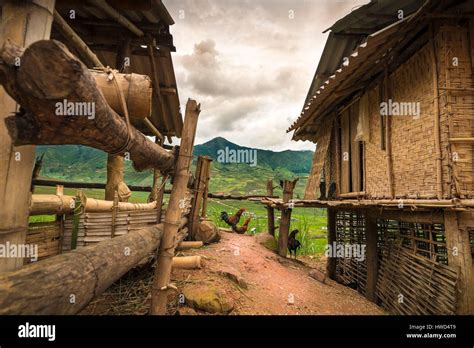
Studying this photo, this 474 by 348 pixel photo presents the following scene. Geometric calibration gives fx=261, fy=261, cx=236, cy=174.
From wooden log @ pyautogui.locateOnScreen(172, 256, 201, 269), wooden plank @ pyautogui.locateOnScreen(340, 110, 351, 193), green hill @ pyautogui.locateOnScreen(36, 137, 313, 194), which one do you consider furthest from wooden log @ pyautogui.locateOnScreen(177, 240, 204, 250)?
green hill @ pyautogui.locateOnScreen(36, 137, 313, 194)

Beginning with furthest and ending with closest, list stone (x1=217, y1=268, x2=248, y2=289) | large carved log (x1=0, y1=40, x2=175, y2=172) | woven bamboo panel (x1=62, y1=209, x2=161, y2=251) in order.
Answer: stone (x1=217, y1=268, x2=248, y2=289) → woven bamboo panel (x1=62, y1=209, x2=161, y2=251) → large carved log (x1=0, y1=40, x2=175, y2=172)

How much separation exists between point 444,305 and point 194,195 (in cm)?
567

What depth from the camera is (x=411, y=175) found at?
5359mm

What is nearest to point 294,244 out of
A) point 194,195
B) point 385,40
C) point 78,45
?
point 194,195

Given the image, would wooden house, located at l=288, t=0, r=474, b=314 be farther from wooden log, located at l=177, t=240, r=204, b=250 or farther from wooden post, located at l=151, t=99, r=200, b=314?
wooden post, located at l=151, t=99, r=200, b=314

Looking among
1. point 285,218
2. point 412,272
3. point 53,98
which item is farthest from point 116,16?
point 412,272

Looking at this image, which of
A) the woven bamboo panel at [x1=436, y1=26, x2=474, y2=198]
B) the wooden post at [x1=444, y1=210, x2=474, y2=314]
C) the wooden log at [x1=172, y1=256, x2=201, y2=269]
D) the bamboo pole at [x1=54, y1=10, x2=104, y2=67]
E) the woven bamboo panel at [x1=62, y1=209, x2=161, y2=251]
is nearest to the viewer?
the bamboo pole at [x1=54, y1=10, x2=104, y2=67]

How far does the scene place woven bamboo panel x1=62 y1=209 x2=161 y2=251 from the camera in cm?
393

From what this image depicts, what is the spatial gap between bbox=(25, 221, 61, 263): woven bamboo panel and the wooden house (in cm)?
545

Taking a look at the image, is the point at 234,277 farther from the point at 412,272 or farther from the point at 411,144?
the point at 411,144

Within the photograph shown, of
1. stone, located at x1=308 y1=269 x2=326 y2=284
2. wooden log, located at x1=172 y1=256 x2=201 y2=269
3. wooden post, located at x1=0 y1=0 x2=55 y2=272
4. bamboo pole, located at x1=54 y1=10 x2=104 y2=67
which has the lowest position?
stone, located at x1=308 y1=269 x2=326 y2=284

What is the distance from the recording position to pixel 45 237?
3.56 meters
